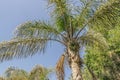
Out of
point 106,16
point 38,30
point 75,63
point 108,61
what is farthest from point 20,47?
point 108,61

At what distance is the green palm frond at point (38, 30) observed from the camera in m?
15.8

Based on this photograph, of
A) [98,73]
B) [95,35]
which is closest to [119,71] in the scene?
[98,73]

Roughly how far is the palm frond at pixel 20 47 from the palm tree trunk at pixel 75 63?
1394 millimetres

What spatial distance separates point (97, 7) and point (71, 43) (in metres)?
2.03

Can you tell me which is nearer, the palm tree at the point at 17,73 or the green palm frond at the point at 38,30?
the green palm frond at the point at 38,30

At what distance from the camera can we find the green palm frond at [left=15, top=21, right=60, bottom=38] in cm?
1578

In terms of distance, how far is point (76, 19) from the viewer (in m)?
16.0

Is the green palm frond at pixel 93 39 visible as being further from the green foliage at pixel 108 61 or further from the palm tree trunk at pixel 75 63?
the green foliage at pixel 108 61

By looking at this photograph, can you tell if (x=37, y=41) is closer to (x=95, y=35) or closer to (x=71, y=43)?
(x=71, y=43)

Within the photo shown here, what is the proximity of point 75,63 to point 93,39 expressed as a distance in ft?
5.66

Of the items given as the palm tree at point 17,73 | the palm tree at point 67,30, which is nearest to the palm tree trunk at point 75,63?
the palm tree at point 67,30

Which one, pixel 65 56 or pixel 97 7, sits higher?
pixel 97 7

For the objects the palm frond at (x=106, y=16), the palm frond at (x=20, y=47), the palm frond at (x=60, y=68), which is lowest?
the palm frond at (x=60, y=68)

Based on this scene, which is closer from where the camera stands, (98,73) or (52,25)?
(52,25)
